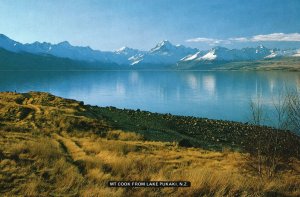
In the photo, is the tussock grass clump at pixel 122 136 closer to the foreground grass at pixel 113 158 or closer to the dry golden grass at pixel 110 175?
the foreground grass at pixel 113 158

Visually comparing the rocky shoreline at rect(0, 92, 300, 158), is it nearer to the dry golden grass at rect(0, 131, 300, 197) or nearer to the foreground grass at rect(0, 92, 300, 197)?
the foreground grass at rect(0, 92, 300, 197)

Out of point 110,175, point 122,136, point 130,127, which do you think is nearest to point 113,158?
point 110,175

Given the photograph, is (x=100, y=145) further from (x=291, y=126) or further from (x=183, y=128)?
(x=183, y=128)

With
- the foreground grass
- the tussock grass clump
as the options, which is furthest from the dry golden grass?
the tussock grass clump

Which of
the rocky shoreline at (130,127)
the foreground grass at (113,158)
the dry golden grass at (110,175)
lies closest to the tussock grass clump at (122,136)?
the foreground grass at (113,158)

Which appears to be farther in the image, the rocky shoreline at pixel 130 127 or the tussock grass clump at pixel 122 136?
the tussock grass clump at pixel 122 136

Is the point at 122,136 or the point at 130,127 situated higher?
A: the point at 130,127

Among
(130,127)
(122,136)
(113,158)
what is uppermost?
(113,158)

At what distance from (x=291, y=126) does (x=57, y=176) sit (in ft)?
48.3

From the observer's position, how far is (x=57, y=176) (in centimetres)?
1323

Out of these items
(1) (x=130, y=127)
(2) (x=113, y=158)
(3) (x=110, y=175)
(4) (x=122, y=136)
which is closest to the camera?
(3) (x=110, y=175)

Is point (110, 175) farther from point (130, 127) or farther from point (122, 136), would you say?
point (130, 127)

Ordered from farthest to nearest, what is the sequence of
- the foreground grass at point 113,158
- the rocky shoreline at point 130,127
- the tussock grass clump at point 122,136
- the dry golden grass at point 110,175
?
the tussock grass clump at point 122,136 < the rocky shoreline at point 130,127 < the foreground grass at point 113,158 < the dry golden grass at point 110,175

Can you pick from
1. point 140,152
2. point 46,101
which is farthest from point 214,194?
point 46,101
